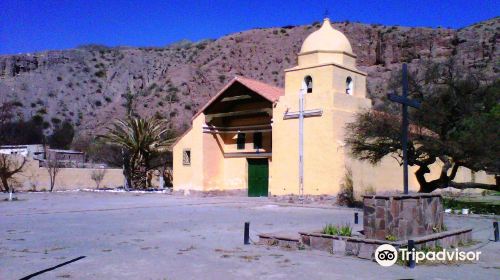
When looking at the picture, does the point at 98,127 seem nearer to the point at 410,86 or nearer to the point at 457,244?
the point at 410,86

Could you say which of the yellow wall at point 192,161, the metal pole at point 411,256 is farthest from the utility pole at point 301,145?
the metal pole at point 411,256

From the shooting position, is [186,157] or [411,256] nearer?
[411,256]

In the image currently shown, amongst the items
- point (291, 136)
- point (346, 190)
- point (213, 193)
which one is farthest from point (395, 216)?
point (213, 193)

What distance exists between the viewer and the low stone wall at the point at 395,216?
1083 cm

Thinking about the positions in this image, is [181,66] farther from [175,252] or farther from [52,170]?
[175,252]

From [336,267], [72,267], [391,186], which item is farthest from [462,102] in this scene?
[72,267]

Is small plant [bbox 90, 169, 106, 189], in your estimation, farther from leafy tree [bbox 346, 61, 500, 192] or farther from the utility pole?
leafy tree [bbox 346, 61, 500, 192]

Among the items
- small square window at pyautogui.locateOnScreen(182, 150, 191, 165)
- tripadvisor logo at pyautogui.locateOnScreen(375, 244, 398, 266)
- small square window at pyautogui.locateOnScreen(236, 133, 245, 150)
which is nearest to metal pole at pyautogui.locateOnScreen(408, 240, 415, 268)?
tripadvisor logo at pyautogui.locateOnScreen(375, 244, 398, 266)

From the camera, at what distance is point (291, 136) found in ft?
89.0

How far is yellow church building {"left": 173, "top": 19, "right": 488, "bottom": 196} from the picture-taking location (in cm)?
2552

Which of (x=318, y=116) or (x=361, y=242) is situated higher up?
(x=318, y=116)

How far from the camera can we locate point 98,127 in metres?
73.4

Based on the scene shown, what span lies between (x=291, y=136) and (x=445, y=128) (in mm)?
8078

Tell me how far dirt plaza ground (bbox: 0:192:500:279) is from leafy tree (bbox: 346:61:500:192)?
3064 mm
